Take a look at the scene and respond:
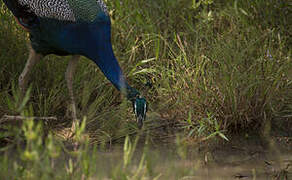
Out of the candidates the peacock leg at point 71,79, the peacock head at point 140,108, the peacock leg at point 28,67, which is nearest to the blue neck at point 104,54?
the peacock head at point 140,108

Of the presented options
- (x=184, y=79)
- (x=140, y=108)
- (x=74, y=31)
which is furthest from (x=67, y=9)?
(x=184, y=79)

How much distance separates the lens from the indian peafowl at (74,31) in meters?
4.00

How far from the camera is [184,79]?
4.25 metres

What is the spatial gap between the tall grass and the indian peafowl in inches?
8.8

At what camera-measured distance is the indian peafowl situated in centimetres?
400

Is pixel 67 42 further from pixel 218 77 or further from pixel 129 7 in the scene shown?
pixel 129 7

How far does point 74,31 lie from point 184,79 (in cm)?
92

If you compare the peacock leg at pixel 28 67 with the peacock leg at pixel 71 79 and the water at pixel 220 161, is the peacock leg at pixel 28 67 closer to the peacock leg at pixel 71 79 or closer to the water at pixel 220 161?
the peacock leg at pixel 71 79

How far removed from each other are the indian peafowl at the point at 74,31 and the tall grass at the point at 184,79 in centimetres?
22

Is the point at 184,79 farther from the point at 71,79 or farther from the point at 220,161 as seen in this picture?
the point at 71,79

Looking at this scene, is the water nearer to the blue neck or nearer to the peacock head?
the peacock head

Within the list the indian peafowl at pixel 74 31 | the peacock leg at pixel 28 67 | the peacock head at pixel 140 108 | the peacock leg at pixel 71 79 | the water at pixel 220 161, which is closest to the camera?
the water at pixel 220 161

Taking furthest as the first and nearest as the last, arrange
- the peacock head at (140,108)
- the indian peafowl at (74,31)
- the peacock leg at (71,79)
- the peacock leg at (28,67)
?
the peacock leg at (28,67)
the peacock leg at (71,79)
the indian peafowl at (74,31)
the peacock head at (140,108)

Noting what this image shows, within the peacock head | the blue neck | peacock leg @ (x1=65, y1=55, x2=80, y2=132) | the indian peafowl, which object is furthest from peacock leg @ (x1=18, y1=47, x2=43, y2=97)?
the peacock head
